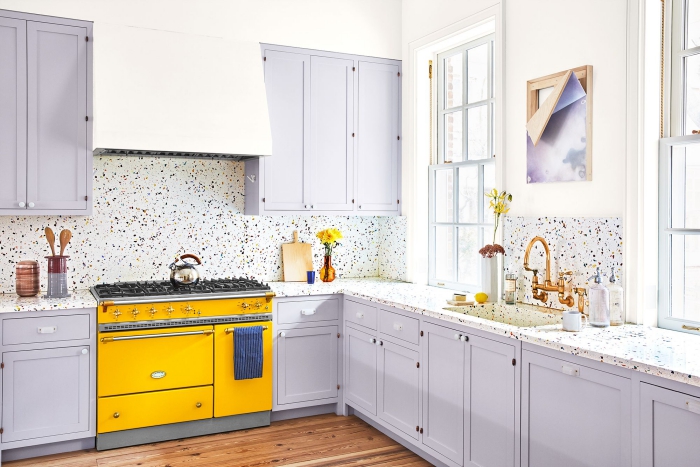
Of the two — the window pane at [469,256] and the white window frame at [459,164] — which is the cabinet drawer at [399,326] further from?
the window pane at [469,256]

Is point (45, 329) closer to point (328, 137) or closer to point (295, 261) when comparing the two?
point (295, 261)

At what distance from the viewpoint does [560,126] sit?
10.9 feet

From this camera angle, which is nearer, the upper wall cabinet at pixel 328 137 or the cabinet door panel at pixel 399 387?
the cabinet door panel at pixel 399 387

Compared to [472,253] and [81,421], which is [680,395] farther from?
[81,421]

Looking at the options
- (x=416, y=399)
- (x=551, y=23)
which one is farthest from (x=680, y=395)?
(x=551, y=23)

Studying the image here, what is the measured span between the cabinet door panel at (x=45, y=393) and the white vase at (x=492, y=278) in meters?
2.33

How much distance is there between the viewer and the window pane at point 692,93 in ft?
9.18

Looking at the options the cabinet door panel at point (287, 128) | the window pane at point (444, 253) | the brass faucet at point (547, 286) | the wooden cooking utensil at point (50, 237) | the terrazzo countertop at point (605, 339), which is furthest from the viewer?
the window pane at point (444, 253)

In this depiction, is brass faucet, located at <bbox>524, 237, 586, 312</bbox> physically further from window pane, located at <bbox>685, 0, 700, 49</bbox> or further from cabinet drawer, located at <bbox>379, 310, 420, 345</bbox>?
window pane, located at <bbox>685, 0, 700, 49</bbox>

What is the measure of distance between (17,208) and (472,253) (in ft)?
9.30

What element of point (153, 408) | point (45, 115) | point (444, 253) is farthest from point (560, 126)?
point (45, 115)

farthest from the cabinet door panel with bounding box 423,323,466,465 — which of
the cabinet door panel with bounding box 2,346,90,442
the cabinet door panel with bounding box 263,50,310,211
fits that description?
the cabinet door panel with bounding box 2,346,90,442

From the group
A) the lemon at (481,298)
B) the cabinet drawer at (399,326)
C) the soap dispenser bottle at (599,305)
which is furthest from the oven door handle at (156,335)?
the soap dispenser bottle at (599,305)

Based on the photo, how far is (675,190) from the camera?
288 centimetres
